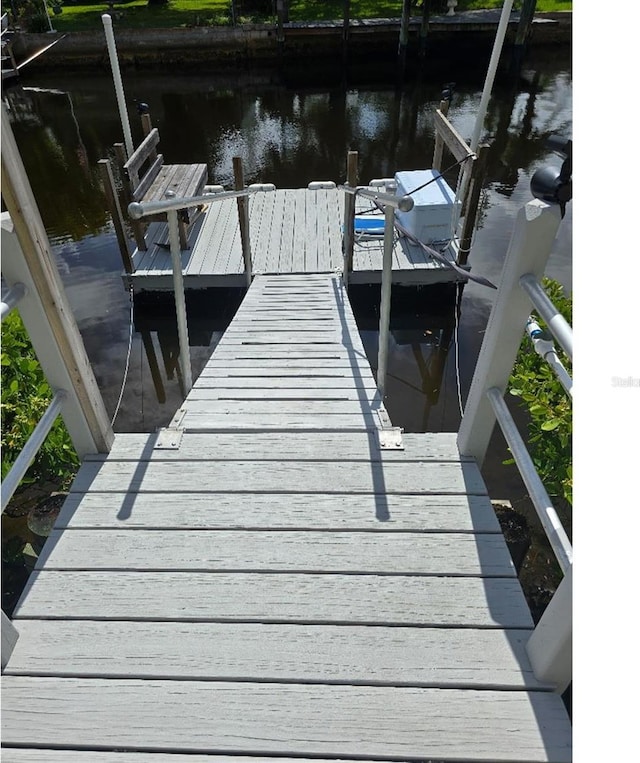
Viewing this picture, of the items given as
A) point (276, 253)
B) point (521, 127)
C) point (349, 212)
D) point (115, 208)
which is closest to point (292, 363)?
point (349, 212)

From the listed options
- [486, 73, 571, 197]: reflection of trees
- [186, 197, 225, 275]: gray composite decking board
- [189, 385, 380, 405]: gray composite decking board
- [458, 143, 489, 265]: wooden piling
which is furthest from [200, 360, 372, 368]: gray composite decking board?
[486, 73, 571, 197]: reflection of trees

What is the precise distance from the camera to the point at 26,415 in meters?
2.44

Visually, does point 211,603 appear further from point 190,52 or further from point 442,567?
point 190,52

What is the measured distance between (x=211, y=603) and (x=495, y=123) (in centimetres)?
1446

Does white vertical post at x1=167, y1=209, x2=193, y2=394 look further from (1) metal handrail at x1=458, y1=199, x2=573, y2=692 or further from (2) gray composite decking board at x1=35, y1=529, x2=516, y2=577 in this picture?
(1) metal handrail at x1=458, y1=199, x2=573, y2=692

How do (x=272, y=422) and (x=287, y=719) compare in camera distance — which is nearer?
(x=287, y=719)

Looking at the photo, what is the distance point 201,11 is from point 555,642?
24666 millimetres

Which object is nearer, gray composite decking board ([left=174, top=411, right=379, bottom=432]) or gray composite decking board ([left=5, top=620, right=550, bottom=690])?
gray composite decking board ([left=5, top=620, right=550, bottom=690])

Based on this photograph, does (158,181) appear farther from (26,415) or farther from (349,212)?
(26,415)

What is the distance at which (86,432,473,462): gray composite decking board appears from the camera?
2.21 meters

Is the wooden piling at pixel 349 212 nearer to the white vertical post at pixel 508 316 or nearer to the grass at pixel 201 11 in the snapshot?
the white vertical post at pixel 508 316

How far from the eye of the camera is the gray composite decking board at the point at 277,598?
1610mm

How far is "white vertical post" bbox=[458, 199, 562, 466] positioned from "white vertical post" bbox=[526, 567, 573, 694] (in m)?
0.81

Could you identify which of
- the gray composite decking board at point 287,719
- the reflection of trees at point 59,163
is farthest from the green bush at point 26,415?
the reflection of trees at point 59,163
